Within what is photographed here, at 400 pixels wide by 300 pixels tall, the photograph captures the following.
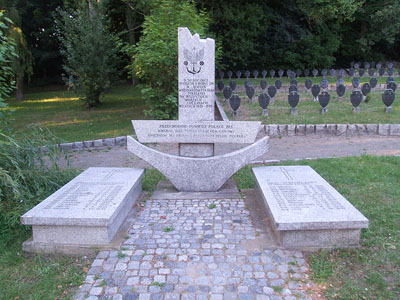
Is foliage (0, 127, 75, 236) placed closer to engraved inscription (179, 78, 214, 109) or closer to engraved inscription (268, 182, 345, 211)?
engraved inscription (179, 78, 214, 109)

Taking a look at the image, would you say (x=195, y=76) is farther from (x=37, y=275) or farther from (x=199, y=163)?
(x=37, y=275)

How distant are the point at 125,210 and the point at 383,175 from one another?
4317 mm

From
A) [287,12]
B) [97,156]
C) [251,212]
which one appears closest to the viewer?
[251,212]

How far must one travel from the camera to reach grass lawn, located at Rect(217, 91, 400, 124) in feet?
34.9

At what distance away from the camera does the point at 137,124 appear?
5465 millimetres

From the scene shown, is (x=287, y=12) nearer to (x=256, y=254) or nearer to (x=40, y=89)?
(x=40, y=89)

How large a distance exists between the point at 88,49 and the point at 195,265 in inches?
469

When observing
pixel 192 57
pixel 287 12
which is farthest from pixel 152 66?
pixel 287 12

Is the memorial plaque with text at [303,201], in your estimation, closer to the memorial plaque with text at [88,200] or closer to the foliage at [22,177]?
the memorial plaque with text at [88,200]

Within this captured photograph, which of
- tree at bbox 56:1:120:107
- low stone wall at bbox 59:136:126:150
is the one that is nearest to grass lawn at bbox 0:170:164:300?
low stone wall at bbox 59:136:126:150

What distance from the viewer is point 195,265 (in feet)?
11.2

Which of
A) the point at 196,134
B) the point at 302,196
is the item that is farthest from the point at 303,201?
the point at 196,134

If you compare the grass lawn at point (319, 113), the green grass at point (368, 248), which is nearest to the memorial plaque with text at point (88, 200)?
the green grass at point (368, 248)

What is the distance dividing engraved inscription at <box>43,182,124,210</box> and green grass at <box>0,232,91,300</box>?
58 cm
